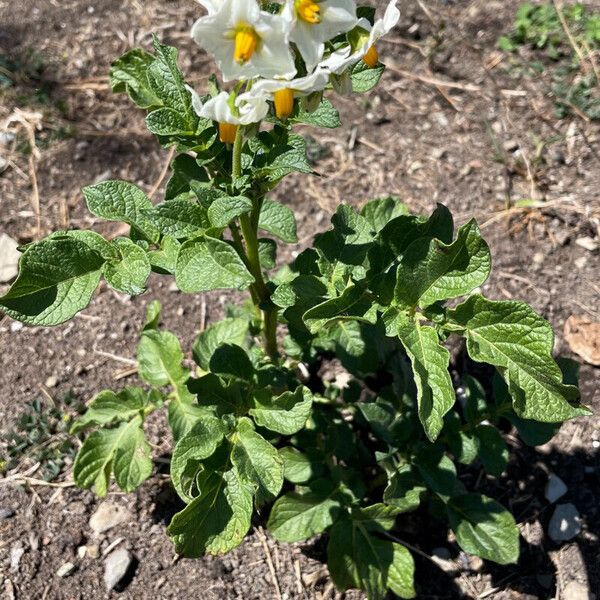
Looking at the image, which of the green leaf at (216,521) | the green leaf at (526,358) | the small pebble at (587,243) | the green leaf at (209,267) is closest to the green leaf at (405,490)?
the green leaf at (216,521)

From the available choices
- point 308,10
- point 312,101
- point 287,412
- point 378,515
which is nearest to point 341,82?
point 312,101

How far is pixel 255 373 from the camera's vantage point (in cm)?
184

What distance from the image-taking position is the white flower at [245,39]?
1.13 metres

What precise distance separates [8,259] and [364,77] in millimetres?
1663

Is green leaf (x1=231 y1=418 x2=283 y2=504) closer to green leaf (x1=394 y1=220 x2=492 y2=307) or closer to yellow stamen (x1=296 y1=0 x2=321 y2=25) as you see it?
green leaf (x1=394 y1=220 x2=492 y2=307)

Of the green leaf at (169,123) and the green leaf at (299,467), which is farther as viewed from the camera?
the green leaf at (299,467)

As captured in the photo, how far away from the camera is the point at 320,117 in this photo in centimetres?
142

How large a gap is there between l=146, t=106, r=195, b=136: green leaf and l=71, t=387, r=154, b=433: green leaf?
815 millimetres

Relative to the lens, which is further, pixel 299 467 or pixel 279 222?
pixel 299 467

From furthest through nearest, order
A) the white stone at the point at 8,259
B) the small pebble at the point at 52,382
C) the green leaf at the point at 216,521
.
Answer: the white stone at the point at 8,259
the small pebble at the point at 52,382
the green leaf at the point at 216,521

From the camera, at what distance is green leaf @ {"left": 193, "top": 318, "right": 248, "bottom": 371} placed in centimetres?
197

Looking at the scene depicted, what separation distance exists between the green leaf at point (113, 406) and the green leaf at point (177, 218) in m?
0.72

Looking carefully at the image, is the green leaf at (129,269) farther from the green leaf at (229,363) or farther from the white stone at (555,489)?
the white stone at (555,489)

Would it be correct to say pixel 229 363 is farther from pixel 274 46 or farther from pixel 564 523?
pixel 564 523
